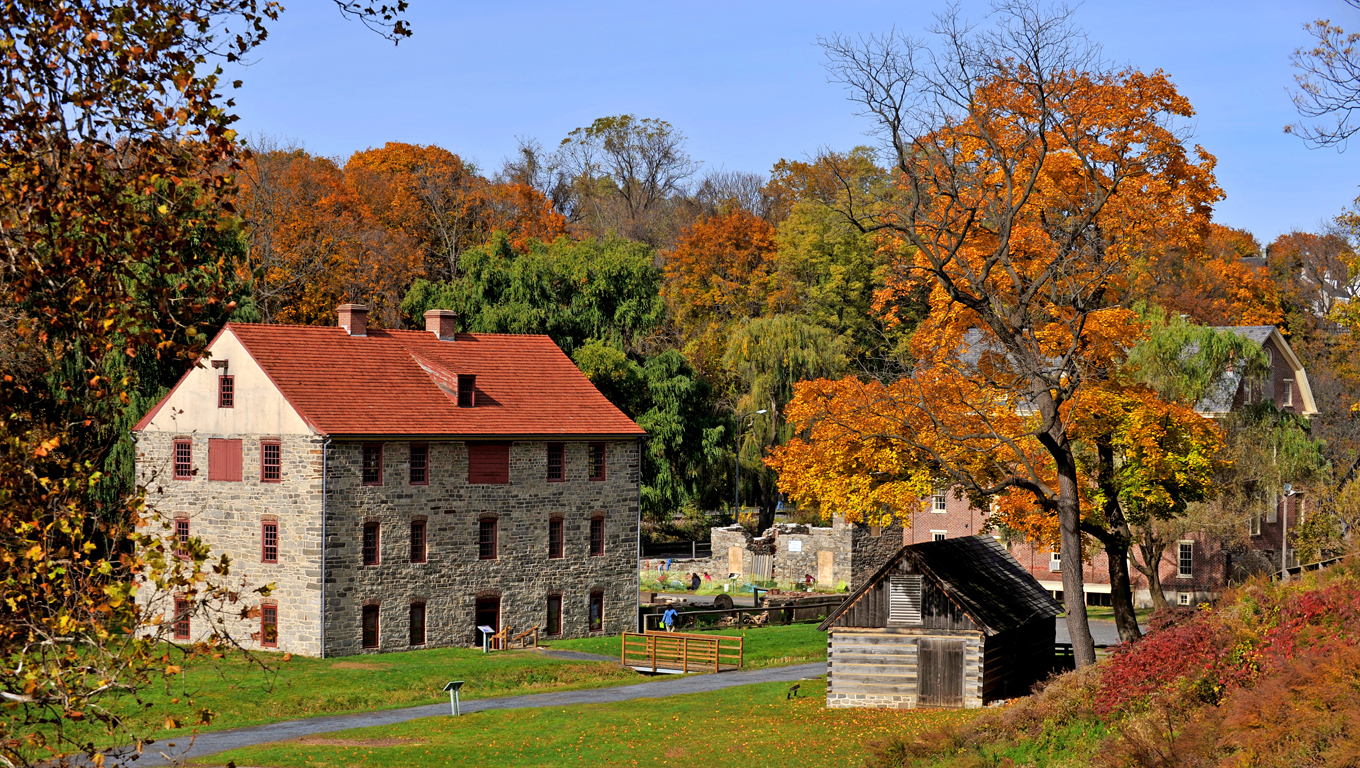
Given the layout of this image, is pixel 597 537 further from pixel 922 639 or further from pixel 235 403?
pixel 922 639

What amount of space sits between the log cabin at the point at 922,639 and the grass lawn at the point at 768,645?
10198 millimetres

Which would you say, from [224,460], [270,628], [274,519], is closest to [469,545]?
[274,519]

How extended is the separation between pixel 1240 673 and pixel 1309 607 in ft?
4.23

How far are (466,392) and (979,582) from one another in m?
20.8

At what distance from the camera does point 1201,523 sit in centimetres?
4931

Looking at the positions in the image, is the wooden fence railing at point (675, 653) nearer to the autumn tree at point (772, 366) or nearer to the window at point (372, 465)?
the window at point (372, 465)

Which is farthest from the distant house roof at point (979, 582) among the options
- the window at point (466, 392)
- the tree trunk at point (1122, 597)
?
the window at point (466, 392)

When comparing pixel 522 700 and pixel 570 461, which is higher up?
pixel 570 461

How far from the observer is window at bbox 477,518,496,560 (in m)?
45.5

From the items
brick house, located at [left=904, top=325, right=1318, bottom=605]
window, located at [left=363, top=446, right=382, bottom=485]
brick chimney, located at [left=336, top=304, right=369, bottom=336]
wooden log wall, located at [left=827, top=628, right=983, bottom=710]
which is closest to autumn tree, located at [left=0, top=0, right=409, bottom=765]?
wooden log wall, located at [left=827, top=628, right=983, bottom=710]

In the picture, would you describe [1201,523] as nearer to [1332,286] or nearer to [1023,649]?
[1023,649]

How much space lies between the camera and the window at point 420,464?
43.9 m

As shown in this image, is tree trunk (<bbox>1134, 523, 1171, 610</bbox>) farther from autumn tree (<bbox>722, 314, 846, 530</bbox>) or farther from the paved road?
autumn tree (<bbox>722, 314, 846, 530</bbox>)

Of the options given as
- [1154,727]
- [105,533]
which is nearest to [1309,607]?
[1154,727]
